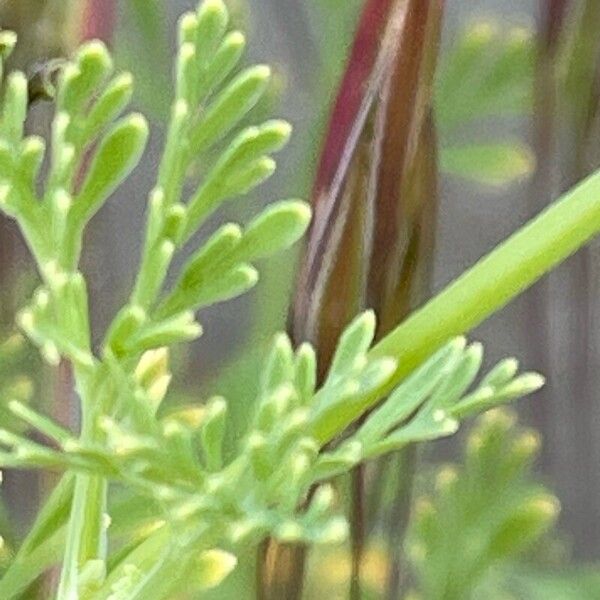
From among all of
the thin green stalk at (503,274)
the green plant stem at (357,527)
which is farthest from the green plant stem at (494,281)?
the green plant stem at (357,527)

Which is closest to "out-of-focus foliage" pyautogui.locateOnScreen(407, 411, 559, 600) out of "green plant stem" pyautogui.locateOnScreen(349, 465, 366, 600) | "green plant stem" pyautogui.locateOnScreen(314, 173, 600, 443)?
"green plant stem" pyautogui.locateOnScreen(349, 465, 366, 600)

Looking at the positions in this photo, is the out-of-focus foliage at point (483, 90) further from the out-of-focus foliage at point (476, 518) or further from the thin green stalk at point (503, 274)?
the thin green stalk at point (503, 274)

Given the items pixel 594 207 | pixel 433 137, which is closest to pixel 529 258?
pixel 594 207

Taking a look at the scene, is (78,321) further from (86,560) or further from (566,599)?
(566,599)

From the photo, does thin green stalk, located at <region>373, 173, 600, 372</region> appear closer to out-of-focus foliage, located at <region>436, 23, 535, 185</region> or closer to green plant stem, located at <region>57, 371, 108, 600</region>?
green plant stem, located at <region>57, 371, 108, 600</region>

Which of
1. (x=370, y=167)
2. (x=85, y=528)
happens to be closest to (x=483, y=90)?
(x=370, y=167)

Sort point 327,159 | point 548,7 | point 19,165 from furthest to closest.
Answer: point 548,7
point 327,159
point 19,165

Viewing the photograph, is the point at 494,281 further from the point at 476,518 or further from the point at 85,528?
the point at 476,518
